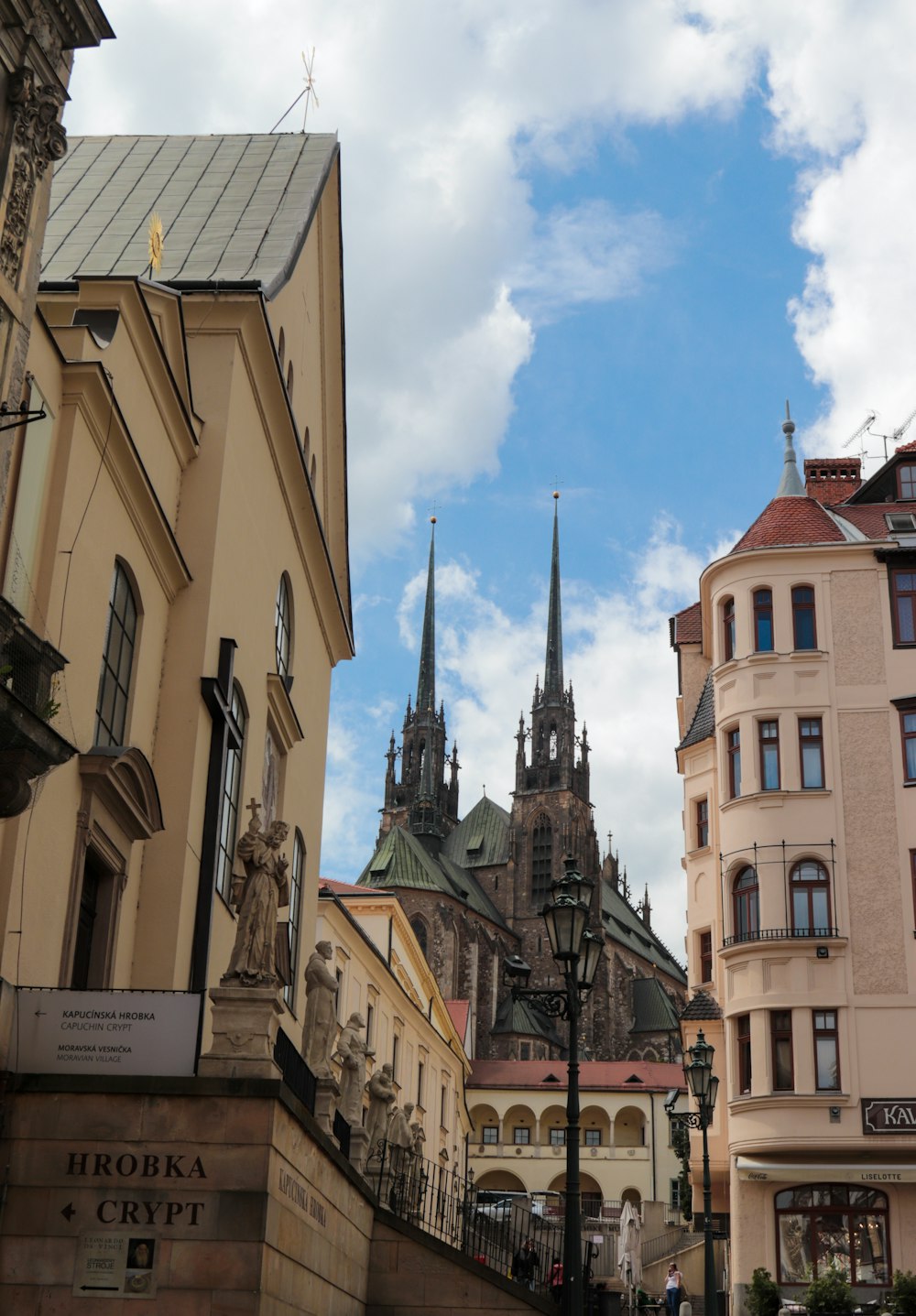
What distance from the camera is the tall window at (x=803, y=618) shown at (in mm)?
34438

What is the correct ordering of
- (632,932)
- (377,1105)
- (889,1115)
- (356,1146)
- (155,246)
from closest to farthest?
(356,1146), (155,246), (377,1105), (889,1115), (632,932)

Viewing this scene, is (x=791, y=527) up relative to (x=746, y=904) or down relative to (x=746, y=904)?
up

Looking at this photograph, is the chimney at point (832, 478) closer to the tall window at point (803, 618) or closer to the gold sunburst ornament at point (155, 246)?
the tall window at point (803, 618)

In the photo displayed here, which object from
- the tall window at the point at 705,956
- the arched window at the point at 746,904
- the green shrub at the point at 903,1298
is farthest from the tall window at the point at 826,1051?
the tall window at the point at 705,956

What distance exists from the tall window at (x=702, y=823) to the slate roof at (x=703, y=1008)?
161 inches

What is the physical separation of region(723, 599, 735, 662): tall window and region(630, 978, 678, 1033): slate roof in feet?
302

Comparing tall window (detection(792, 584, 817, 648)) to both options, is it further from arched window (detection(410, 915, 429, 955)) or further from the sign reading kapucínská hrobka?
arched window (detection(410, 915, 429, 955))

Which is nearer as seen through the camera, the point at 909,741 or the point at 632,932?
the point at 909,741

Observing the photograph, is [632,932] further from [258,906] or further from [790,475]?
[258,906]

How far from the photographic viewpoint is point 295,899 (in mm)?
27422

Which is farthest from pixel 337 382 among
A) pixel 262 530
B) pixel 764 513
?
pixel 764 513

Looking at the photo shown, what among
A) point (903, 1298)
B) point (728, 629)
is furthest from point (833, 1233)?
point (728, 629)

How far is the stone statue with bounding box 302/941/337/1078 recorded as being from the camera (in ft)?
62.8

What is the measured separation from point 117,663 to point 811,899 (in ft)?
61.1
